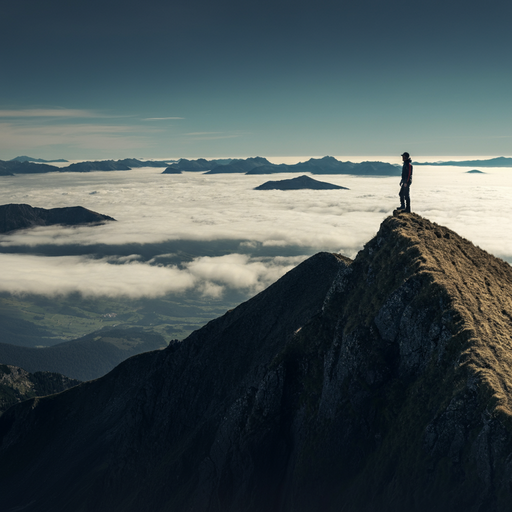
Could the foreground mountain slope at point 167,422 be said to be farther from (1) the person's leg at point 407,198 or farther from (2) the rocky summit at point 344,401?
(1) the person's leg at point 407,198

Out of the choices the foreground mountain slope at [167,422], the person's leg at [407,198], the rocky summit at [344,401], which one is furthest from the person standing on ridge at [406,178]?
the foreground mountain slope at [167,422]

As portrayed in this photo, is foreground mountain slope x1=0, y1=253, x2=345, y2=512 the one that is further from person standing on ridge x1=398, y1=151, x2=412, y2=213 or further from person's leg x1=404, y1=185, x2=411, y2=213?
person standing on ridge x1=398, y1=151, x2=412, y2=213

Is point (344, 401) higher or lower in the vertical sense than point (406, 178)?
lower

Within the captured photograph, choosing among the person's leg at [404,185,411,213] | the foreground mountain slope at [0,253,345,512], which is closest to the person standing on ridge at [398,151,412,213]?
the person's leg at [404,185,411,213]

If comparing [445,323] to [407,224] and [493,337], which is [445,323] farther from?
[407,224]

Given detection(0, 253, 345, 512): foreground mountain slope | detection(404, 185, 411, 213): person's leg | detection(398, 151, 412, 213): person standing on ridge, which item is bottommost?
detection(0, 253, 345, 512): foreground mountain slope

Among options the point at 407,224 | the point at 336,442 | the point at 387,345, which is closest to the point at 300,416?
the point at 336,442

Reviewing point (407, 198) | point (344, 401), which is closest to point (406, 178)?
point (407, 198)

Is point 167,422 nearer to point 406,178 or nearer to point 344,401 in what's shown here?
point 344,401
